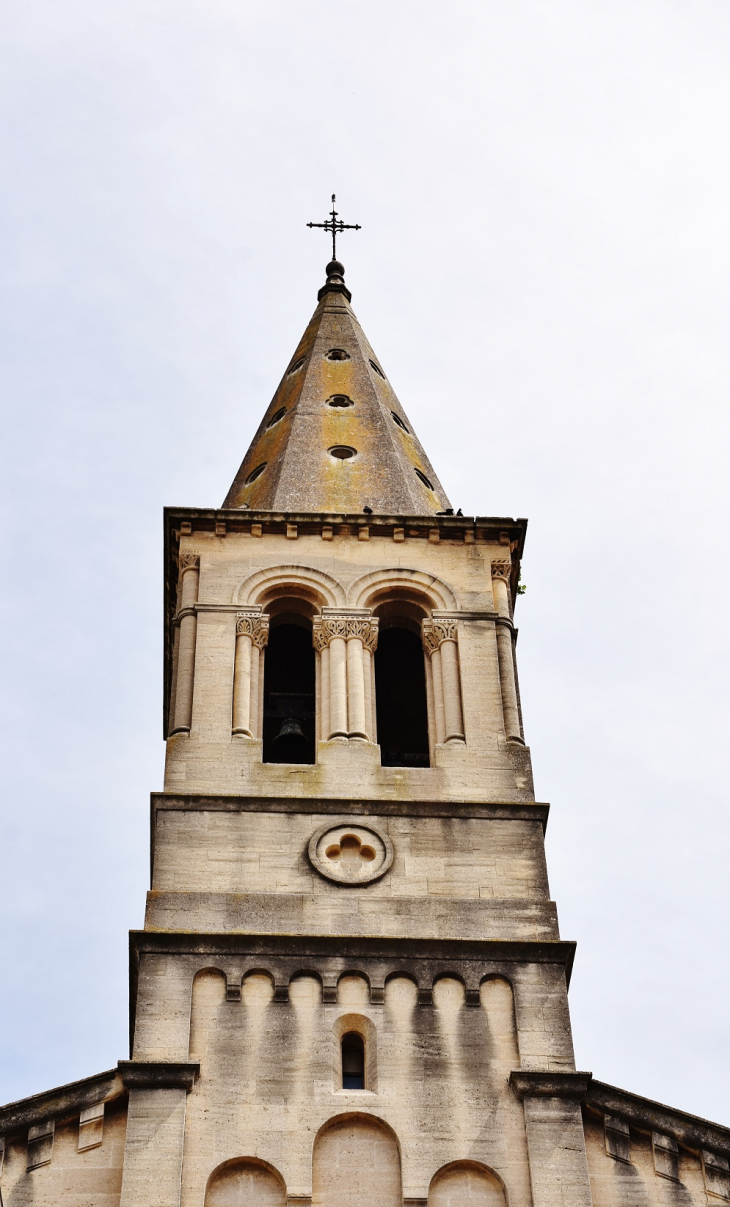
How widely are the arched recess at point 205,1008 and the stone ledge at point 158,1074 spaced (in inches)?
12.1

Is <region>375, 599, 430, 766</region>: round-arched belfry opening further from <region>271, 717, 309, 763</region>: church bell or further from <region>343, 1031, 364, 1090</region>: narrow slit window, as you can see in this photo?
<region>343, 1031, 364, 1090</region>: narrow slit window

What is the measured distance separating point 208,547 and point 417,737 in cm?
445

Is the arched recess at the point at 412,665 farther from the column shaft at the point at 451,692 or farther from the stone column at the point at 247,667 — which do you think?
the stone column at the point at 247,667

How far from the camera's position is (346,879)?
88.8 feet

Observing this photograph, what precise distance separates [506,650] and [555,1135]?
356 inches

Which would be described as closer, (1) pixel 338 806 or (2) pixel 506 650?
(1) pixel 338 806

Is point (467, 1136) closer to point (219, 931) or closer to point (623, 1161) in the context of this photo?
point (623, 1161)

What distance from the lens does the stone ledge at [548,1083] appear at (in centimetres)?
2442

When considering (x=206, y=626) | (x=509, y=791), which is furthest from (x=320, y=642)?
(x=509, y=791)

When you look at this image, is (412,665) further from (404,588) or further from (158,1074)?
(158,1074)

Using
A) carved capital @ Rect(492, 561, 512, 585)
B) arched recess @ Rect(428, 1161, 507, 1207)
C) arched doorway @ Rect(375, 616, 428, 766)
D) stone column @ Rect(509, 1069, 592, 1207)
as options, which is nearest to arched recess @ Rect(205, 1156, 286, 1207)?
arched recess @ Rect(428, 1161, 507, 1207)

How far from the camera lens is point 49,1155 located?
2384 cm

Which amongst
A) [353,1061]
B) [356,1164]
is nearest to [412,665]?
[353,1061]

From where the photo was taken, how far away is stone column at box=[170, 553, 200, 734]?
29783 millimetres
